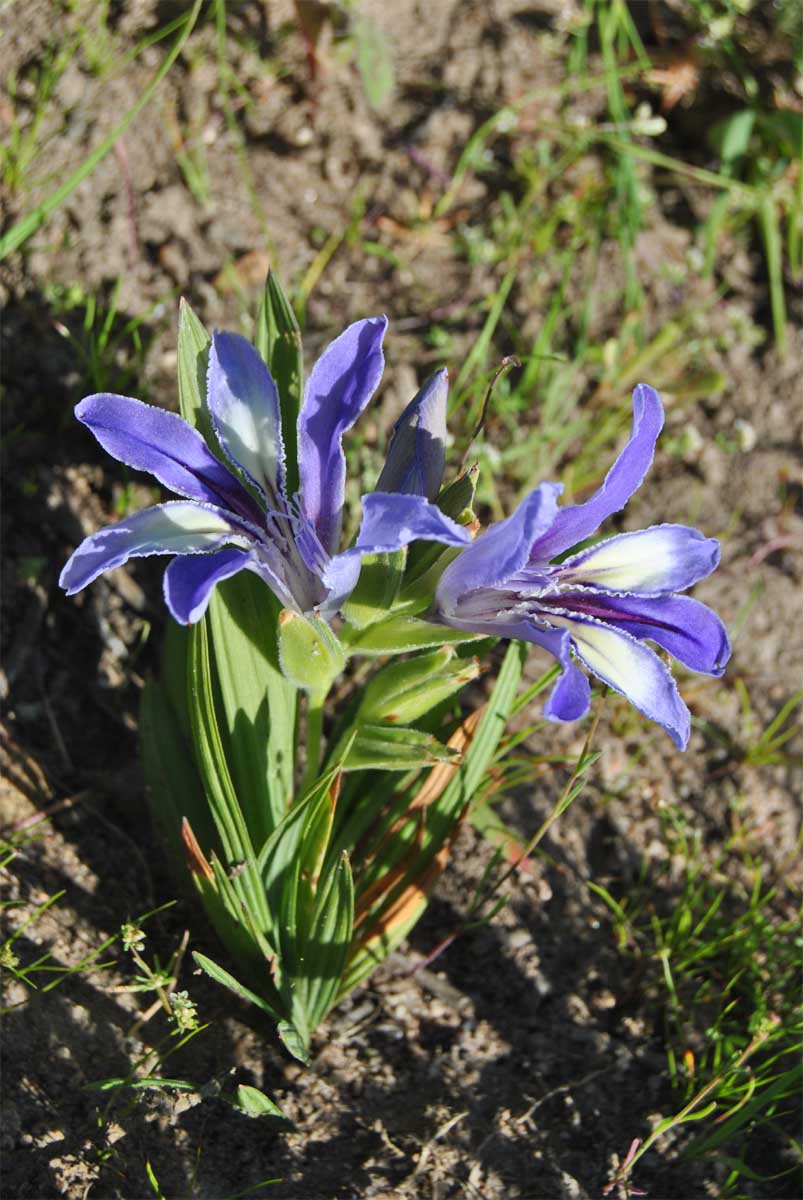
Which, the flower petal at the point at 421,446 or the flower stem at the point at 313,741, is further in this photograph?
the flower stem at the point at 313,741

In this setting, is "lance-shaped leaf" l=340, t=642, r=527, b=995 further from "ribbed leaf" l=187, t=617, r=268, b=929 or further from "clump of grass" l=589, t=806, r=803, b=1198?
"clump of grass" l=589, t=806, r=803, b=1198

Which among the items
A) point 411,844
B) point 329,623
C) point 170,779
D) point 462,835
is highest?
point 329,623

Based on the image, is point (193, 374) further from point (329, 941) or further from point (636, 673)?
point (329, 941)

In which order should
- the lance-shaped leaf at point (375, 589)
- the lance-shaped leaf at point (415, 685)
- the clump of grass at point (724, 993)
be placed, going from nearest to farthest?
the lance-shaped leaf at point (375, 589) → the lance-shaped leaf at point (415, 685) → the clump of grass at point (724, 993)

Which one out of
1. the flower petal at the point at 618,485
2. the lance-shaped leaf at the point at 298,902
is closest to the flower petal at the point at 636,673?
the flower petal at the point at 618,485

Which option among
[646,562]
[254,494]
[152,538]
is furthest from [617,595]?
[152,538]

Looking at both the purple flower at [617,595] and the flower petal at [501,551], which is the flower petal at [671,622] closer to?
the purple flower at [617,595]

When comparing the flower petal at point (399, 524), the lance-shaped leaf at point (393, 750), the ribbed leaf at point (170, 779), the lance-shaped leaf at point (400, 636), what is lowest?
the ribbed leaf at point (170, 779)

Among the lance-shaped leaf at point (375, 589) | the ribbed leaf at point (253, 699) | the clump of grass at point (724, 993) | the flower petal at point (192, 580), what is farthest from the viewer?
the clump of grass at point (724, 993)
